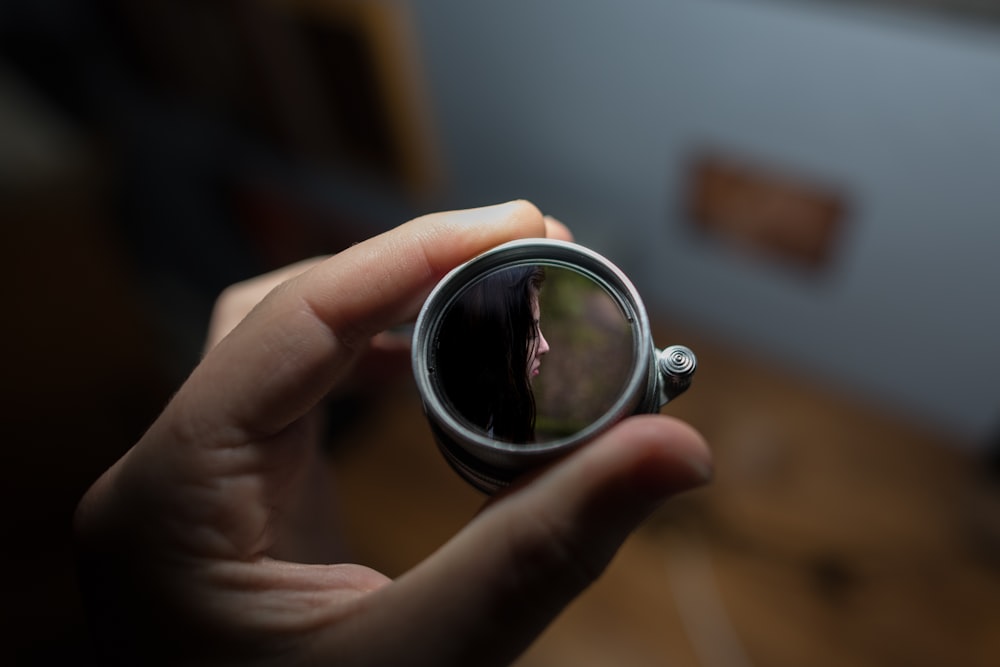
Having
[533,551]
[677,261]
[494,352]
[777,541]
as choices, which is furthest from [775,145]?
[533,551]

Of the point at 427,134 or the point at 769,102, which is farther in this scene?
the point at 427,134

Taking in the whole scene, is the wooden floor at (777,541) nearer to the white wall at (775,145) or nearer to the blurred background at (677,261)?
the blurred background at (677,261)

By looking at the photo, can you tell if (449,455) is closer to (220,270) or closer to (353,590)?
(353,590)

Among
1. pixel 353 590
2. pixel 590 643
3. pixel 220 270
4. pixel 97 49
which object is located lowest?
pixel 590 643

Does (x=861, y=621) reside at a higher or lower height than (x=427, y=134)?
lower

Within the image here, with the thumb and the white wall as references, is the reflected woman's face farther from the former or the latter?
the white wall

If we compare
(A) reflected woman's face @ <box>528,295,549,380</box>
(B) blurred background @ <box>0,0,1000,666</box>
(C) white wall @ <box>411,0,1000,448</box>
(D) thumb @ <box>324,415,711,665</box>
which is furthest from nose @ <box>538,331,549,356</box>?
(C) white wall @ <box>411,0,1000,448</box>

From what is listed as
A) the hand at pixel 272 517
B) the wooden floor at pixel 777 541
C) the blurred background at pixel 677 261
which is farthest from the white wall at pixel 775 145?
the hand at pixel 272 517

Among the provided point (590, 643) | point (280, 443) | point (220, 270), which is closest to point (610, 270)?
point (280, 443)
